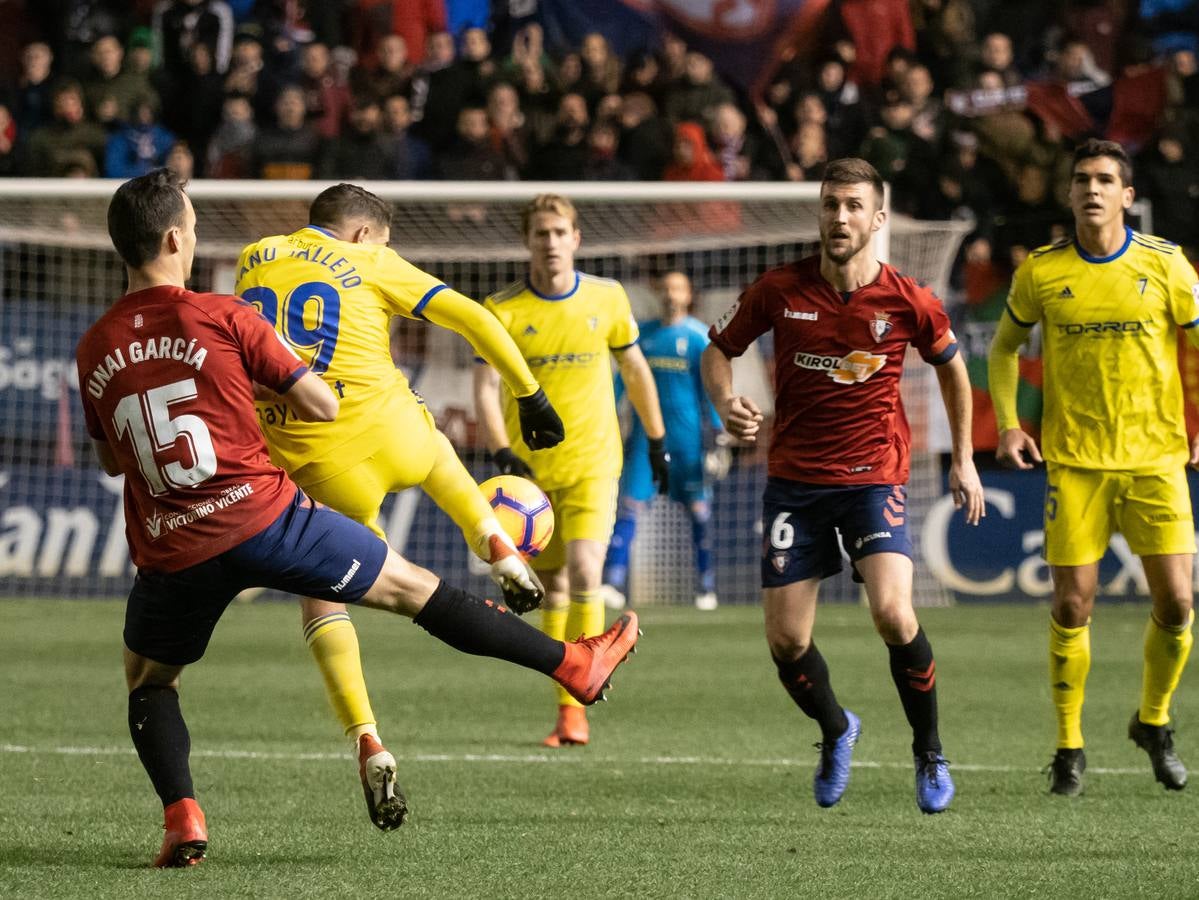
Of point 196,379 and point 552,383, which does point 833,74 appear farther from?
point 196,379

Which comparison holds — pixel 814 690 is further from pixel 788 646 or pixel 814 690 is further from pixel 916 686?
pixel 916 686

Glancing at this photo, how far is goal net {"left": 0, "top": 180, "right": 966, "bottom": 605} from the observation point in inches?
577

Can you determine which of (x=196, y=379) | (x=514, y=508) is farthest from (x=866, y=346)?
(x=196, y=379)

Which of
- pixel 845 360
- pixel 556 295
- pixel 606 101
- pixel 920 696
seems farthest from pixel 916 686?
pixel 606 101

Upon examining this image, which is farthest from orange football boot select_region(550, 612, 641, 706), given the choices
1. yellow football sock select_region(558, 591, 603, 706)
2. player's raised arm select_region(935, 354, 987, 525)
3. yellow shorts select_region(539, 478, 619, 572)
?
yellow shorts select_region(539, 478, 619, 572)

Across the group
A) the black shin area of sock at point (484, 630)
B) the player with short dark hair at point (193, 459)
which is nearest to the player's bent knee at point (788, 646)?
the black shin area of sock at point (484, 630)

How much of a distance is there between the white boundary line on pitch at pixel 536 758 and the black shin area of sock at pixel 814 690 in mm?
870

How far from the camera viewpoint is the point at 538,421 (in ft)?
19.9

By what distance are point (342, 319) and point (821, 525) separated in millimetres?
1806

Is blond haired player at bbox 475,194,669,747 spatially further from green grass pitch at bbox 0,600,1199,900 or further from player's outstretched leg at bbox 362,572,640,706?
player's outstretched leg at bbox 362,572,640,706

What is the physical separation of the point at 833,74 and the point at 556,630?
9.82 meters

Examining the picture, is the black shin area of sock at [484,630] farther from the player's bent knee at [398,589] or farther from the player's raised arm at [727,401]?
the player's raised arm at [727,401]

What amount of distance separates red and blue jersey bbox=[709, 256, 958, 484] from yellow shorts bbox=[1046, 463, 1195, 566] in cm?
93

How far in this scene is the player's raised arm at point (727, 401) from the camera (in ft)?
20.7
